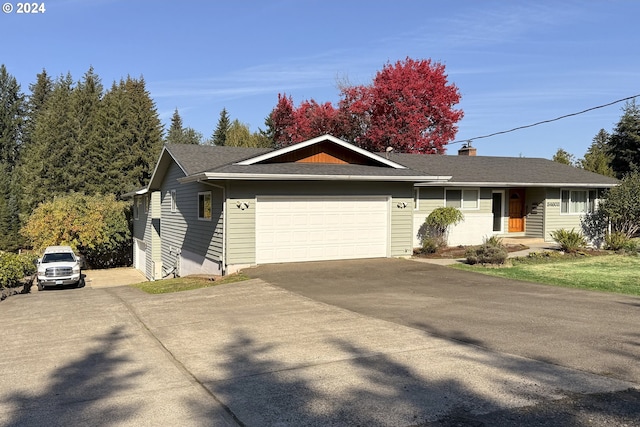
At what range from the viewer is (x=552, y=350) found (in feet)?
22.0

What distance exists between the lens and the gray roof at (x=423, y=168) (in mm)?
16422

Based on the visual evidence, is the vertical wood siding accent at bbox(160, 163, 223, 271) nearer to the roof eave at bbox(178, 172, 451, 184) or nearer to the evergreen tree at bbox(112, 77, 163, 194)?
the roof eave at bbox(178, 172, 451, 184)

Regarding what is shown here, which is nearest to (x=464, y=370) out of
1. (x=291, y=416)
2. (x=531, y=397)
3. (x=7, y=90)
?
A: (x=531, y=397)

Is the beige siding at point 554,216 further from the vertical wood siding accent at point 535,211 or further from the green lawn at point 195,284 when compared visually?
the green lawn at point 195,284

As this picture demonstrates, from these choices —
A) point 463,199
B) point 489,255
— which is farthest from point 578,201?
point 489,255

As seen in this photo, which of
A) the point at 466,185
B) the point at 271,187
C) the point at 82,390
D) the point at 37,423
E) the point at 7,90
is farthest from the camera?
the point at 7,90

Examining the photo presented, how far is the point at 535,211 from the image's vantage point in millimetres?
24094

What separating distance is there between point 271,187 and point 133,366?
33.7 ft

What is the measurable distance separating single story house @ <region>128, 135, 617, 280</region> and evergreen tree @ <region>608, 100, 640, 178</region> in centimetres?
1614

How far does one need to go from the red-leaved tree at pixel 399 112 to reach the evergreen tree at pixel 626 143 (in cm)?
1214

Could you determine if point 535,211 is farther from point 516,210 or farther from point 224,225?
point 224,225

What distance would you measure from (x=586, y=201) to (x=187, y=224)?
1891cm

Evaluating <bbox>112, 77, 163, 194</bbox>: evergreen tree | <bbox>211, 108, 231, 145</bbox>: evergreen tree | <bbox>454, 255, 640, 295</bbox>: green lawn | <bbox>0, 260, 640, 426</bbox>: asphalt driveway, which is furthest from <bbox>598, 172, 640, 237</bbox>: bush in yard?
<bbox>211, 108, 231, 145</bbox>: evergreen tree

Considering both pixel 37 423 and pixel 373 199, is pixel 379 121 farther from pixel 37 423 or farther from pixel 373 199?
pixel 37 423
